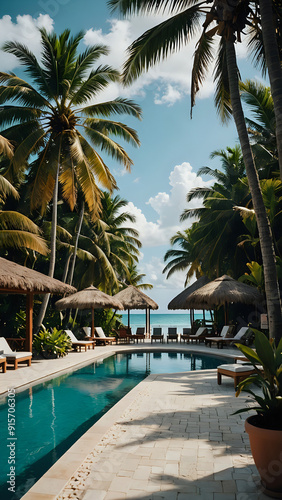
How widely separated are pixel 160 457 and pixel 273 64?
202 inches

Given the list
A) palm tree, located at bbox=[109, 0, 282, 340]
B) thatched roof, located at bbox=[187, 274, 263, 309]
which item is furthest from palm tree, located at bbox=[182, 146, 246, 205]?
palm tree, located at bbox=[109, 0, 282, 340]

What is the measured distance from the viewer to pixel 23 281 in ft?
34.4

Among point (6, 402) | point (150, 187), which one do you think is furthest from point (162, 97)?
point (6, 402)

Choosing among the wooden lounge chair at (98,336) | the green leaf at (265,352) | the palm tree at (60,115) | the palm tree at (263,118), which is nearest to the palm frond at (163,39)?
the palm tree at (60,115)

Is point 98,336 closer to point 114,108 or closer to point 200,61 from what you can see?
point 114,108

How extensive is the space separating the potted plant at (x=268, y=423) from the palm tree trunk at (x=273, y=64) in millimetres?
2751

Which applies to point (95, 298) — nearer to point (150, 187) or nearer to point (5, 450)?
point (150, 187)

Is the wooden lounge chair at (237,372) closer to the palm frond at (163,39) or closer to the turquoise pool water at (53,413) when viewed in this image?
the turquoise pool water at (53,413)

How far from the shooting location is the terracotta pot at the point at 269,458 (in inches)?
117

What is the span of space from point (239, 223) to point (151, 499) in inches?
678

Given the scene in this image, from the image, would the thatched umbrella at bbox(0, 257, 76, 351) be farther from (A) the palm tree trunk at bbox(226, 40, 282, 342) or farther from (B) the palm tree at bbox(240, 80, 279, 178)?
(B) the palm tree at bbox(240, 80, 279, 178)

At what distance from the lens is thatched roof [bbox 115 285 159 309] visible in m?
19.2

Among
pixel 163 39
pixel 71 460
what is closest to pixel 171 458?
pixel 71 460

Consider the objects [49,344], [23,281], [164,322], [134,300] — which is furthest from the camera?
[164,322]
